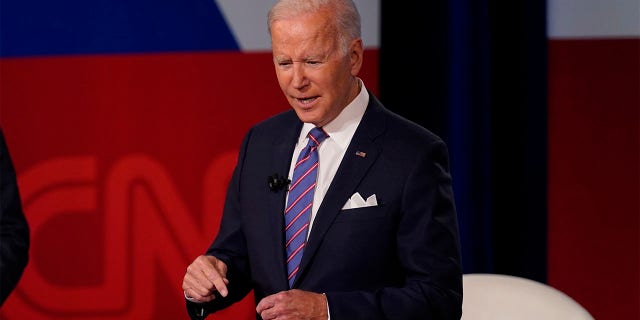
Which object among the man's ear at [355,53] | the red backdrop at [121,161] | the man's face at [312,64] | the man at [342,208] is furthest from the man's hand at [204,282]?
the red backdrop at [121,161]

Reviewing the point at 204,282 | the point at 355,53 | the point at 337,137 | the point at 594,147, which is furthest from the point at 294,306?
the point at 594,147

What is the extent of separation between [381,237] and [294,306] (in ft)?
0.88

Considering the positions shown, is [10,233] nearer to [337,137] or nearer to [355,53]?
[337,137]

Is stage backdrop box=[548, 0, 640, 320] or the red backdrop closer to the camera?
the red backdrop

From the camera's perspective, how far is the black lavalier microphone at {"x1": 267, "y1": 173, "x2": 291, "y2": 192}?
7.02 feet

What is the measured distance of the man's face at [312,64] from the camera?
6.62ft

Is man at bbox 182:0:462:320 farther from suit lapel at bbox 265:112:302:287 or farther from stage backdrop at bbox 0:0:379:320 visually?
stage backdrop at bbox 0:0:379:320

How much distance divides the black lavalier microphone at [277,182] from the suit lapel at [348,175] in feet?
0.39

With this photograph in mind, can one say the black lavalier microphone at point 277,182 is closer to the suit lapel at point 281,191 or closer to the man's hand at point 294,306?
the suit lapel at point 281,191

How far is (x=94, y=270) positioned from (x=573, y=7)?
213 centimetres

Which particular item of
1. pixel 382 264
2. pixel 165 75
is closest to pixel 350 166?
pixel 382 264

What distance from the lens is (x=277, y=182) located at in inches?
84.2

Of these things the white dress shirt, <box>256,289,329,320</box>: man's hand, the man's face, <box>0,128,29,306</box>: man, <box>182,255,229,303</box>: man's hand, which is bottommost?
<box>256,289,329,320</box>: man's hand

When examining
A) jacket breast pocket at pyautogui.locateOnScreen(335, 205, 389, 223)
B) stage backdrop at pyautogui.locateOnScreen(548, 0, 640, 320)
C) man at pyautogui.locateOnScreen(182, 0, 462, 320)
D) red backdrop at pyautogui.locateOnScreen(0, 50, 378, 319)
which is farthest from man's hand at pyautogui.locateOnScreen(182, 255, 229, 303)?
stage backdrop at pyautogui.locateOnScreen(548, 0, 640, 320)
